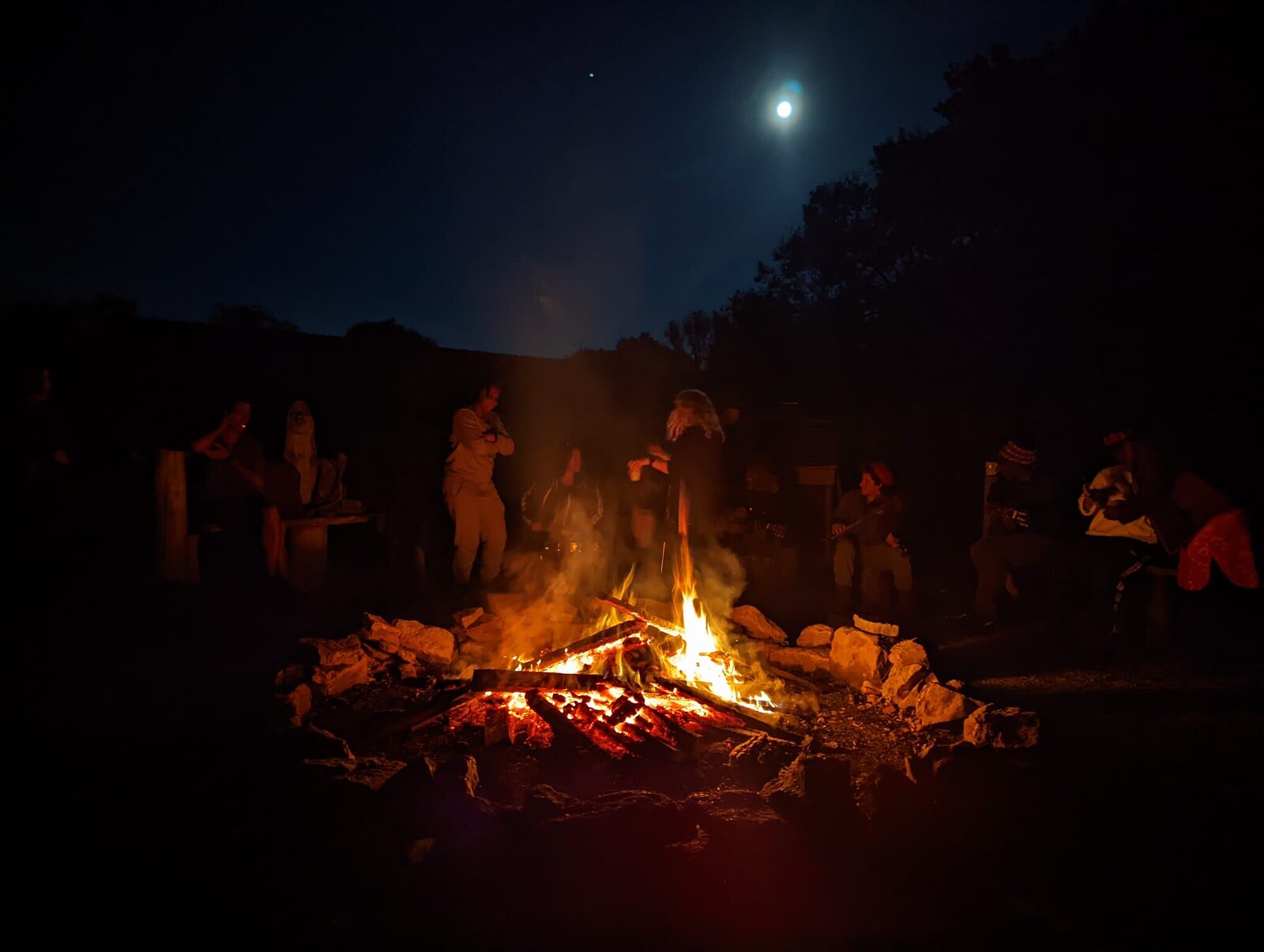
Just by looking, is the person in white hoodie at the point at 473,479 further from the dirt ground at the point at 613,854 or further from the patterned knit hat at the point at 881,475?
the patterned knit hat at the point at 881,475

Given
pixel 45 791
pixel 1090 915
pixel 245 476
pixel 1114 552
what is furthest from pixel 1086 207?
pixel 45 791

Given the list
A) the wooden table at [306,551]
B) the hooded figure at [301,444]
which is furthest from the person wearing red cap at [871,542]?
A: the hooded figure at [301,444]

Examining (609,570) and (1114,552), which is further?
(609,570)

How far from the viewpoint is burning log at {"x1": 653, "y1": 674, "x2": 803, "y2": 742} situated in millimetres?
4539

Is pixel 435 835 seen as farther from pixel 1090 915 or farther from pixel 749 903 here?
pixel 1090 915

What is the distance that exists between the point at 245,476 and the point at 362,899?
5.80 m

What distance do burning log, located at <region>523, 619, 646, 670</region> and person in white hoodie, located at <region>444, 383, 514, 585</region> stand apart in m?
2.87

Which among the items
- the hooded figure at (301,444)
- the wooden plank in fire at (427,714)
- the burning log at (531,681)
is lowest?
the wooden plank in fire at (427,714)

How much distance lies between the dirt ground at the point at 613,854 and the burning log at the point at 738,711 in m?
0.97

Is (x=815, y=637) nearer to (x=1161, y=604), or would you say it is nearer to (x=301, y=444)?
(x=1161, y=604)

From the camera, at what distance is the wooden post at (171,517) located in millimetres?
7121

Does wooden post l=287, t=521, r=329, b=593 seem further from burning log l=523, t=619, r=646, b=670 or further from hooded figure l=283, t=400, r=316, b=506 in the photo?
burning log l=523, t=619, r=646, b=670

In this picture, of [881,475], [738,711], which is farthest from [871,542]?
[738,711]

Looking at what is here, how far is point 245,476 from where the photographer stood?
7.57m
